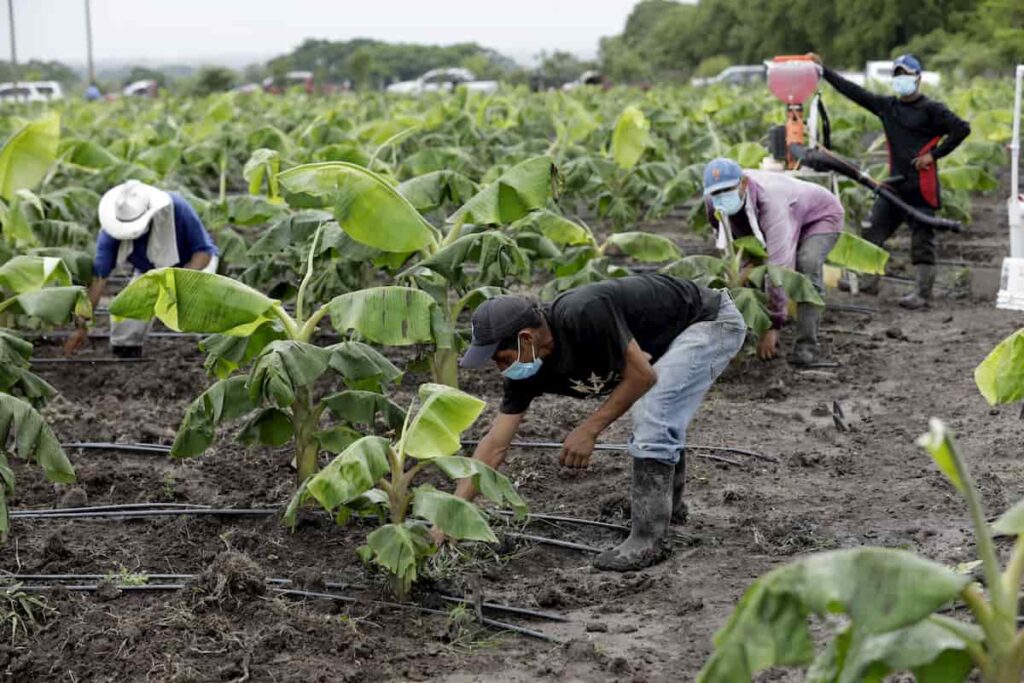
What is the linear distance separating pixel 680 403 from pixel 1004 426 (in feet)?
9.42

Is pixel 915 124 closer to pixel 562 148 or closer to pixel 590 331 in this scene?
pixel 562 148

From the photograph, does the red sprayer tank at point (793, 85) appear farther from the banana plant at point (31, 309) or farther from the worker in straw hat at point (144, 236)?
the banana plant at point (31, 309)

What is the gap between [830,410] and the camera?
9.38 meters

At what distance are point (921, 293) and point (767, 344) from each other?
295 centimetres

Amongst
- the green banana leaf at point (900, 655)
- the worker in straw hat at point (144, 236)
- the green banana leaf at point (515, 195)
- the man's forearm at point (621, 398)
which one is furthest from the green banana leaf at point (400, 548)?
the worker in straw hat at point (144, 236)

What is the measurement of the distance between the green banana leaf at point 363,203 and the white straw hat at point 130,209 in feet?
8.08

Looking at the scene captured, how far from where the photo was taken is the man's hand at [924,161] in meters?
11.8

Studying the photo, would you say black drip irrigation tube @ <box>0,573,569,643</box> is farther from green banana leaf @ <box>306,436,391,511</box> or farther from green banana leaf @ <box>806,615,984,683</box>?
green banana leaf @ <box>806,615,984,683</box>

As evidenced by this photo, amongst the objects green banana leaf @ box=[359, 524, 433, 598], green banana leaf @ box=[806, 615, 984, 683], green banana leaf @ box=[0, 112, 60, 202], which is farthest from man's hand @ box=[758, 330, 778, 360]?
green banana leaf @ box=[806, 615, 984, 683]

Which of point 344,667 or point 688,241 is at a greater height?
point 344,667

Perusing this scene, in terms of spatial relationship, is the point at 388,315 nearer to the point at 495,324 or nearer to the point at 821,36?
the point at 495,324

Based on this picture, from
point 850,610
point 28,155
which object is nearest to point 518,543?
point 850,610

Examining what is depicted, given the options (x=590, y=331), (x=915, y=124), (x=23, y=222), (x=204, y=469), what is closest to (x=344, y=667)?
(x=590, y=331)

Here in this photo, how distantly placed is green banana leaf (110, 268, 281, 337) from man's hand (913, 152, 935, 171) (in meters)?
6.65
